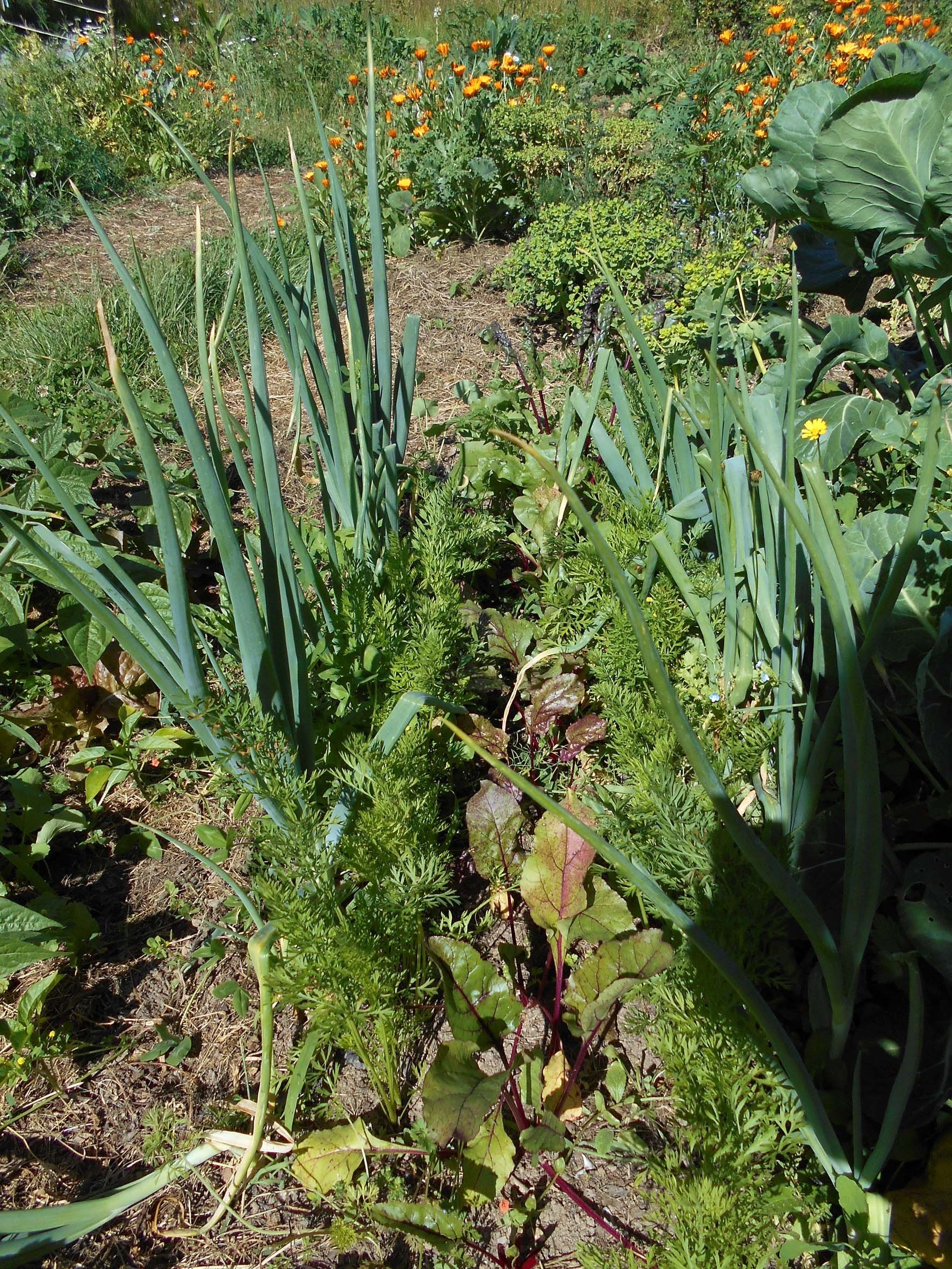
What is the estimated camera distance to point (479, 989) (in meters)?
1.31

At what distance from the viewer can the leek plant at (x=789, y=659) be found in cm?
75

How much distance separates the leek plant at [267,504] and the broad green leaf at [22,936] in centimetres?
40

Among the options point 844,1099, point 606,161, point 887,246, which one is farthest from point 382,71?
point 844,1099

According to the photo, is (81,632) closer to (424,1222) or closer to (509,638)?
(509,638)

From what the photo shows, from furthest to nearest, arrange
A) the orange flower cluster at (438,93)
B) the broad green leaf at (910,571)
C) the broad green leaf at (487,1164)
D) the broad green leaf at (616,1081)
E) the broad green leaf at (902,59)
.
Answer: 1. the orange flower cluster at (438,93)
2. the broad green leaf at (902,59)
3. the broad green leaf at (910,571)
4. the broad green leaf at (616,1081)
5. the broad green leaf at (487,1164)

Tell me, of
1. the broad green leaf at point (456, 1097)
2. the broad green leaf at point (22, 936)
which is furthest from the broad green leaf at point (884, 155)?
the broad green leaf at point (22, 936)

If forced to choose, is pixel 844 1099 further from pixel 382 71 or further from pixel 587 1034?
pixel 382 71

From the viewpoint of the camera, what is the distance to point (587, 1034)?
1291mm

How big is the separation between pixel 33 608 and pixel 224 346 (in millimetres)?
1560

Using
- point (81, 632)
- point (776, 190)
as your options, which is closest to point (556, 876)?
point (81, 632)

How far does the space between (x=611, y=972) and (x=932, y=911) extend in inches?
18.8

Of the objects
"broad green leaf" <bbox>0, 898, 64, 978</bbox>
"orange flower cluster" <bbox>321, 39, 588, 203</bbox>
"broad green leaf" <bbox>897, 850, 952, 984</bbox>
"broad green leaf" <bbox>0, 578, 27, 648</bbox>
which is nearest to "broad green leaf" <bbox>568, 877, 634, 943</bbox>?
"broad green leaf" <bbox>897, 850, 952, 984</bbox>

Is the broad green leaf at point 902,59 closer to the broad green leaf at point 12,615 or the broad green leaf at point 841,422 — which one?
the broad green leaf at point 841,422

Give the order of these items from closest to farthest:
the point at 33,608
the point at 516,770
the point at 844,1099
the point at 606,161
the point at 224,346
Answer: the point at 844,1099
the point at 516,770
the point at 33,608
the point at 224,346
the point at 606,161
